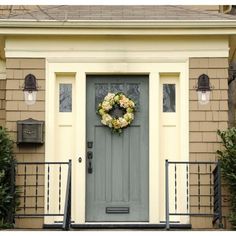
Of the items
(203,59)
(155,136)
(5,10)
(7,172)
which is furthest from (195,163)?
(5,10)

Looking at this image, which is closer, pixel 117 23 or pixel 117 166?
pixel 117 23

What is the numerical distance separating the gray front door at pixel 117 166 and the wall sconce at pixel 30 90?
722 mm

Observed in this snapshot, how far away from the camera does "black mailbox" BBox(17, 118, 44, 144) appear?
8.73 meters

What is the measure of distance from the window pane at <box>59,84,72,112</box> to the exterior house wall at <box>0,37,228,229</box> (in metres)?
0.30

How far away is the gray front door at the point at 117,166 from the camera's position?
8922 millimetres

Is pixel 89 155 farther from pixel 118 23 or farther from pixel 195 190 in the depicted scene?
pixel 118 23

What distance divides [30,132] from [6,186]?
78 centimetres

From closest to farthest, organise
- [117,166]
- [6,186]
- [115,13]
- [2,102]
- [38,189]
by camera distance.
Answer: [6,186]
[38,189]
[117,166]
[115,13]
[2,102]

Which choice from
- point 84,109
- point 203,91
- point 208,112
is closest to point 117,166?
point 84,109

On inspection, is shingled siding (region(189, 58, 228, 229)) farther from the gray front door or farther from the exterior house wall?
the gray front door

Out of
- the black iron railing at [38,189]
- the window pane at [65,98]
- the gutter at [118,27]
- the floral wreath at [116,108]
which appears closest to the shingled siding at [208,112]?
the gutter at [118,27]

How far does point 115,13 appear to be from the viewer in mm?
9336

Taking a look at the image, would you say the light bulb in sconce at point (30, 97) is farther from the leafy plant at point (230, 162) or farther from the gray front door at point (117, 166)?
the leafy plant at point (230, 162)

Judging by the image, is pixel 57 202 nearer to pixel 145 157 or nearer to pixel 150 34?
pixel 145 157
